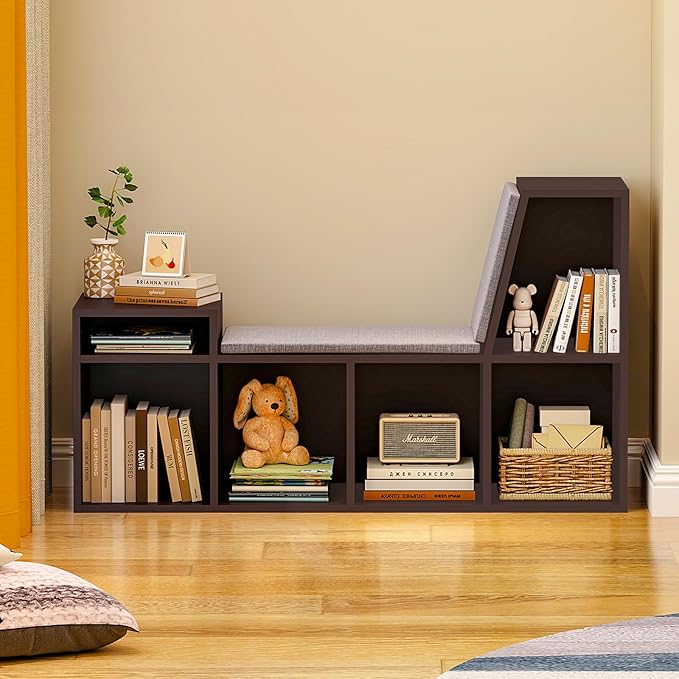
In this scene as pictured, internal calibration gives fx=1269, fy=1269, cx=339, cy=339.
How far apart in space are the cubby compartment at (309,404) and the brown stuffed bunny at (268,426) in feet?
0.44

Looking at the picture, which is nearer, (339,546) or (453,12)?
(339,546)

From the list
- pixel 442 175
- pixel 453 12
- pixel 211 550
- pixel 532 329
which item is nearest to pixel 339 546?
pixel 211 550

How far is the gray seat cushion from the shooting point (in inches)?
148

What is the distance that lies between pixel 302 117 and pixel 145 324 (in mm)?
826

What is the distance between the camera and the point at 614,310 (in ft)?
12.3

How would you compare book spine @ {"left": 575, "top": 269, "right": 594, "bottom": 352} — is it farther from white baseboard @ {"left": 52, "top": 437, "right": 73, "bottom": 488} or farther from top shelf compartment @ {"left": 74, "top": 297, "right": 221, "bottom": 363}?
white baseboard @ {"left": 52, "top": 437, "right": 73, "bottom": 488}

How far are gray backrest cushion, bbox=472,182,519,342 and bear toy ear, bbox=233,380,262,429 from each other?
700 mm

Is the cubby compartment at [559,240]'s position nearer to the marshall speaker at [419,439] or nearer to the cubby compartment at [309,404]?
the marshall speaker at [419,439]

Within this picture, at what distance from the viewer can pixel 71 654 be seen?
108 inches

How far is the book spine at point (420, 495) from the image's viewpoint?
3852mm

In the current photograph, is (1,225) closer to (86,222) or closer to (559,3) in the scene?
(86,222)

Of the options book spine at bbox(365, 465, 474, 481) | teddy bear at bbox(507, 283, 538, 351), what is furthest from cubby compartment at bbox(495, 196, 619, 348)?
book spine at bbox(365, 465, 474, 481)

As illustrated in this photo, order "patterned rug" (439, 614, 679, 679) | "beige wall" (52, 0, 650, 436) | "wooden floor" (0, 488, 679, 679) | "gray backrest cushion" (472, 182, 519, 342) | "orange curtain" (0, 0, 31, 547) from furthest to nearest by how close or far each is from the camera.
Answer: "beige wall" (52, 0, 650, 436)
"gray backrest cushion" (472, 182, 519, 342)
"orange curtain" (0, 0, 31, 547)
"wooden floor" (0, 488, 679, 679)
"patterned rug" (439, 614, 679, 679)

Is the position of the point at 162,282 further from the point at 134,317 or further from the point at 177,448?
the point at 177,448
